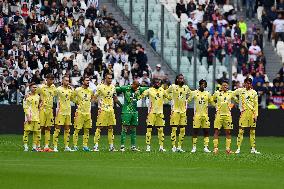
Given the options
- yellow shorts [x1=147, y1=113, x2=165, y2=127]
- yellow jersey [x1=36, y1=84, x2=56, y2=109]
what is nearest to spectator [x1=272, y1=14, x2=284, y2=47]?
yellow shorts [x1=147, y1=113, x2=165, y2=127]

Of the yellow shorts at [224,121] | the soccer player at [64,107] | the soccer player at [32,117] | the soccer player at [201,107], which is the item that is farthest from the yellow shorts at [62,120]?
the yellow shorts at [224,121]

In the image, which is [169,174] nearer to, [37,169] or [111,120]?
[37,169]

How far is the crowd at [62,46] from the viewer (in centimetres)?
4962

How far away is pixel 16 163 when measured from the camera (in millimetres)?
32312

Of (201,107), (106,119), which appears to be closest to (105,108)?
(106,119)

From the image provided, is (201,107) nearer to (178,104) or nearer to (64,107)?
(178,104)

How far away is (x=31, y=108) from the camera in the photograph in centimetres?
3922

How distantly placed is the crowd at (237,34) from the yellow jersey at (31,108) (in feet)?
44.3

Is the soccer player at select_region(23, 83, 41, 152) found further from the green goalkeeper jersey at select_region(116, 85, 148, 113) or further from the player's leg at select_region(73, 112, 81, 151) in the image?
the green goalkeeper jersey at select_region(116, 85, 148, 113)

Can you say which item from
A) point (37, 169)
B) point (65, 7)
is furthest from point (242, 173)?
point (65, 7)

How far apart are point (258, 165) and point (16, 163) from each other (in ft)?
22.3

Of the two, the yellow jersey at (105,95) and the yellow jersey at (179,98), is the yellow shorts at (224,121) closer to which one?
the yellow jersey at (179,98)

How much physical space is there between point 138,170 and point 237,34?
85.3ft

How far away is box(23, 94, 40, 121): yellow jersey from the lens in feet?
128
